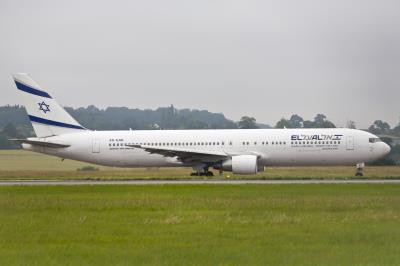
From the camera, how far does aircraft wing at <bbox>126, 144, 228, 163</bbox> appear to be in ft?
154

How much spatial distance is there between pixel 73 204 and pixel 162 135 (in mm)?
24576

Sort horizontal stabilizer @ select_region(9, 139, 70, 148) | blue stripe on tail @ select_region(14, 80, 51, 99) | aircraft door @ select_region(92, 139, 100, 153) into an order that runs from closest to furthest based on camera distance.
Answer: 1. horizontal stabilizer @ select_region(9, 139, 70, 148)
2. blue stripe on tail @ select_region(14, 80, 51, 99)
3. aircraft door @ select_region(92, 139, 100, 153)

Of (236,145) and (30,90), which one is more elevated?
(30,90)

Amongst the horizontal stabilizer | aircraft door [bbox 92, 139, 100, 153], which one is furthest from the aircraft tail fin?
aircraft door [bbox 92, 139, 100, 153]

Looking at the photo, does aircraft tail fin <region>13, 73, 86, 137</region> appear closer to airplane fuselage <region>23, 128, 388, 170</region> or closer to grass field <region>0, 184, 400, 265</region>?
airplane fuselage <region>23, 128, 388, 170</region>

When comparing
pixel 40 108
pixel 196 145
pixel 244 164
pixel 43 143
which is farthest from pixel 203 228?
pixel 40 108

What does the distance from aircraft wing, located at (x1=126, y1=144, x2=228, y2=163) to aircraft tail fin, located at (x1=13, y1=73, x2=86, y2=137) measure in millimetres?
6306

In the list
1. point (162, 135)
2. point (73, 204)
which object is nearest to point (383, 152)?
point (162, 135)

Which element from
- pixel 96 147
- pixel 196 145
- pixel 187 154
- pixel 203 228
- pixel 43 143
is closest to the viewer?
pixel 203 228

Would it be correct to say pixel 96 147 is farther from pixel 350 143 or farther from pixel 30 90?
pixel 350 143

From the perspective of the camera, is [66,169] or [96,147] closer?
[96,147]

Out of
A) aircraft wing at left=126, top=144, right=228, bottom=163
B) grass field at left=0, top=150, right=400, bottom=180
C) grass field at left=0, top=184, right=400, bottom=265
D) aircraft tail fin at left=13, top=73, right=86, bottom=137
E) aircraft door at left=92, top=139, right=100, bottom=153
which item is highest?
aircraft tail fin at left=13, top=73, right=86, bottom=137

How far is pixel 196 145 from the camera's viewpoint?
48.9 meters

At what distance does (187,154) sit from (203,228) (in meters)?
29.2
